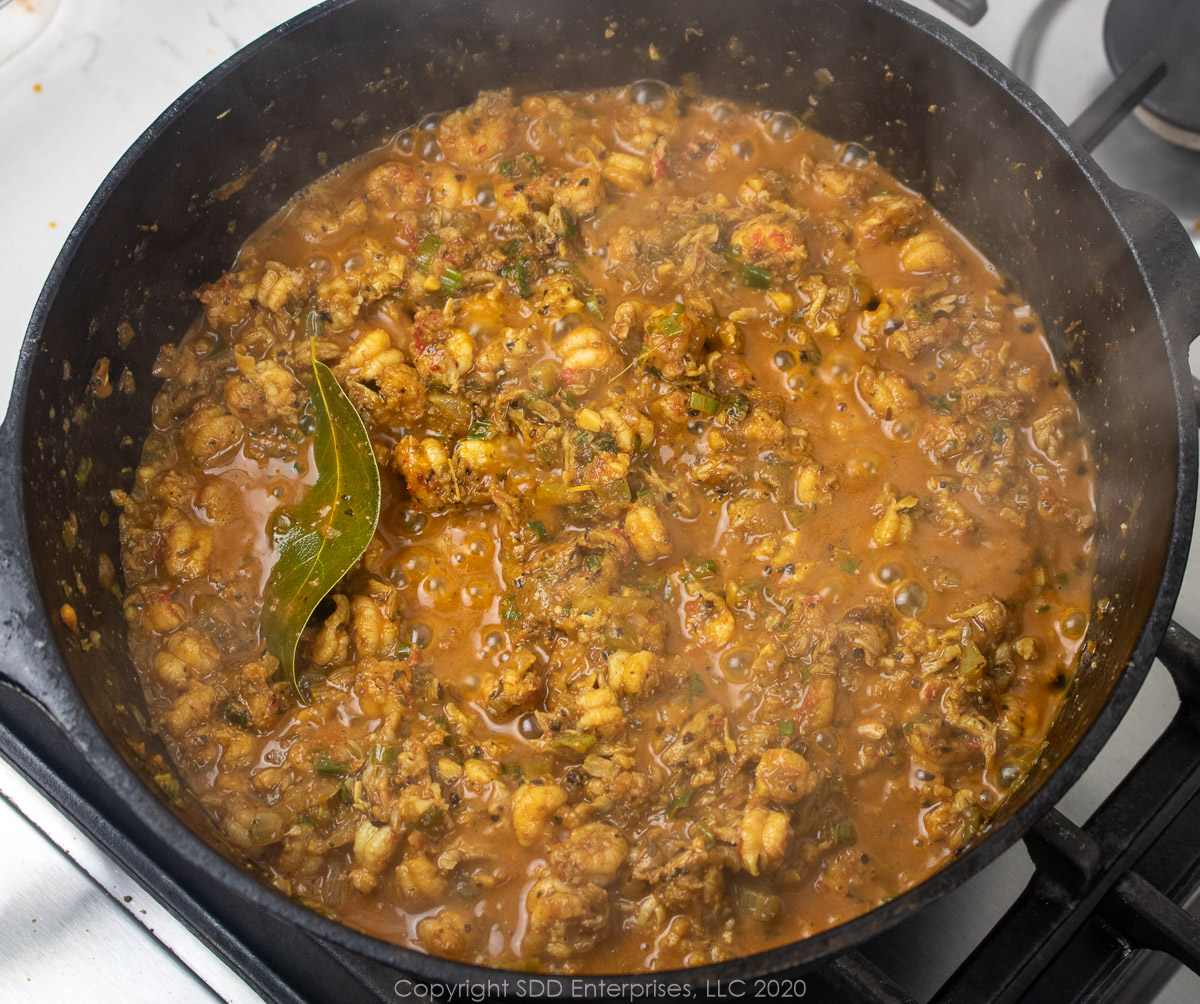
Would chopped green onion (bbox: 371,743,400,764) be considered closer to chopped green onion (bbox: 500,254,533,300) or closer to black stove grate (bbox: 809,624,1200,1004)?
black stove grate (bbox: 809,624,1200,1004)

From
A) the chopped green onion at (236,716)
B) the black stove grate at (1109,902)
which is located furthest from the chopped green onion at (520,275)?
the black stove grate at (1109,902)

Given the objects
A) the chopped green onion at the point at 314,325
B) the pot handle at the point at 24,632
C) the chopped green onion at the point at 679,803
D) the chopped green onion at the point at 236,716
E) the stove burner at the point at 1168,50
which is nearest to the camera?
the pot handle at the point at 24,632

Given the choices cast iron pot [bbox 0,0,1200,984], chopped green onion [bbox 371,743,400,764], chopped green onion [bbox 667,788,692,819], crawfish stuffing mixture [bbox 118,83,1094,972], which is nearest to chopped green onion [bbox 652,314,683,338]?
crawfish stuffing mixture [bbox 118,83,1094,972]

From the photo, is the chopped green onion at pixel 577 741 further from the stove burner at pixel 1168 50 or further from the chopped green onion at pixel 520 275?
the stove burner at pixel 1168 50

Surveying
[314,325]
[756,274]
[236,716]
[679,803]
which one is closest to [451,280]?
[314,325]

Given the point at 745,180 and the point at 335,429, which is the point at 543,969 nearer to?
the point at 335,429

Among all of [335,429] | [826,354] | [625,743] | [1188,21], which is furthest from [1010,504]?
[335,429]
